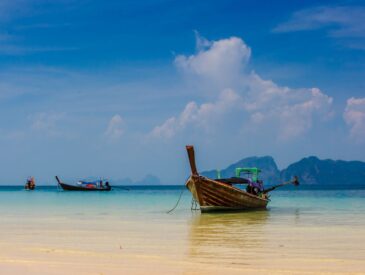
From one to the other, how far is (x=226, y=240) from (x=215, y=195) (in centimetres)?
998

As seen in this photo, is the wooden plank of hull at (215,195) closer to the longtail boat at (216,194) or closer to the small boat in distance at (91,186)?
the longtail boat at (216,194)

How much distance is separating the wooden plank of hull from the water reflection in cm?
356

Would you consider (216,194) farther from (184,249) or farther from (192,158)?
(184,249)

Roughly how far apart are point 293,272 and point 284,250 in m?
2.71

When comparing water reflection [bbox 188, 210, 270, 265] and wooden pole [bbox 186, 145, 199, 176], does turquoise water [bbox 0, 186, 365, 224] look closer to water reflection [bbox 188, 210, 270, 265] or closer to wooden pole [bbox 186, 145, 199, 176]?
wooden pole [bbox 186, 145, 199, 176]

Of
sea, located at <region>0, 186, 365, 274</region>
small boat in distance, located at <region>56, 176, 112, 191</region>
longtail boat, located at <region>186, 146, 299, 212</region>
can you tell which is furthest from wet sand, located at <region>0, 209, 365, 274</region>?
small boat in distance, located at <region>56, 176, 112, 191</region>

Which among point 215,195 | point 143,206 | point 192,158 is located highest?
point 192,158

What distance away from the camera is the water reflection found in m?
9.50

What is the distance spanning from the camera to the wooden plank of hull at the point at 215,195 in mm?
21844

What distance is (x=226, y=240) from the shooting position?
12266 mm

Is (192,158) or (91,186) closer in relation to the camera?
(192,158)

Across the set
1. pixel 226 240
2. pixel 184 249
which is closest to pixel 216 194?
pixel 226 240

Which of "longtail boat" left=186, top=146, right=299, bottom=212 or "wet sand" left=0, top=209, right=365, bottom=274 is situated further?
"longtail boat" left=186, top=146, right=299, bottom=212

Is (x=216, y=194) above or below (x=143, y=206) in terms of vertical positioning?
above
